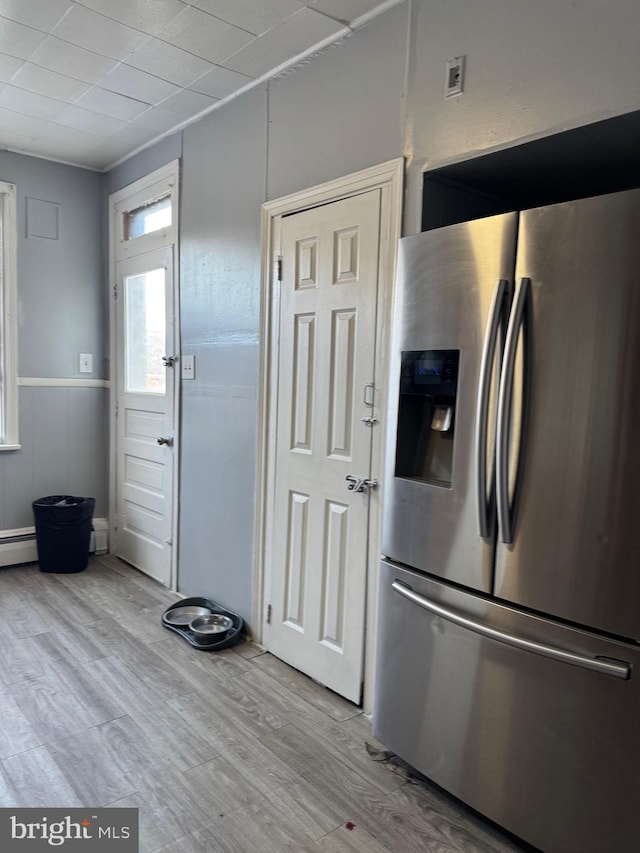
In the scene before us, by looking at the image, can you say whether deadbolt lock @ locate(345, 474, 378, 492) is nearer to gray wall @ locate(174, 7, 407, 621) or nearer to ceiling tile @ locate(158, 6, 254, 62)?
gray wall @ locate(174, 7, 407, 621)

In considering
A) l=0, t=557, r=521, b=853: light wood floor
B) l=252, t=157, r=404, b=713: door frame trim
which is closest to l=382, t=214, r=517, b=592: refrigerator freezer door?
l=252, t=157, r=404, b=713: door frame trim

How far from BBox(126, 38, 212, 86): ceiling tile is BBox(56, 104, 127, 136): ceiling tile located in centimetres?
71

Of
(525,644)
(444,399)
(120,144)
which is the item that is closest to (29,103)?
(120,144)

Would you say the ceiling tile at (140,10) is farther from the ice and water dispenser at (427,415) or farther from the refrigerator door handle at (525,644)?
the refrigerator door handle at (525,644)

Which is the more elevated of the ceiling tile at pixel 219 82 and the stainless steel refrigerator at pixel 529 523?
the ceiling tile at pixel 219 82

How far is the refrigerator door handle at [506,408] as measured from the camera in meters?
1.53

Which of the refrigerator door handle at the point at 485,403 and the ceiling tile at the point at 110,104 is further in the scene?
the ceiling tile at the point at 110,104

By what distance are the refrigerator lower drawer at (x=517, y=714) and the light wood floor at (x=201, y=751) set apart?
190mm

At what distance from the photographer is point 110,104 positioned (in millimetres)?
3109

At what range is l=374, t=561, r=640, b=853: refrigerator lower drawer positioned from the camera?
4.68 feet

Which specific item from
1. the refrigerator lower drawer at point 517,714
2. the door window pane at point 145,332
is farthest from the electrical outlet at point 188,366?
the refrigerator lower drawer at point 517,714

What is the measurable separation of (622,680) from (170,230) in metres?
3.17

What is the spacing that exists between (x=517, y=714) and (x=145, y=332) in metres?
3.14

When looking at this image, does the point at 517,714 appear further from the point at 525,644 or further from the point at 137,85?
the point at 137,85
